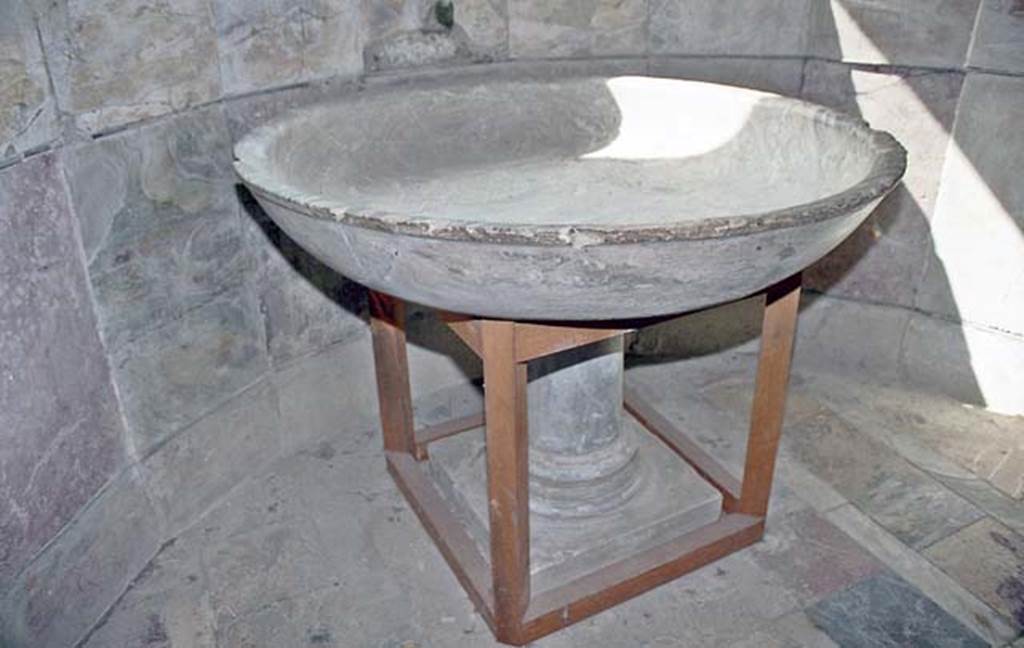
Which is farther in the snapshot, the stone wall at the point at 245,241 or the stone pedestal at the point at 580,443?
the stone pedestal at the point at 580,443

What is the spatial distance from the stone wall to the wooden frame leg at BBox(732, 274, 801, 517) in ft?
2.57

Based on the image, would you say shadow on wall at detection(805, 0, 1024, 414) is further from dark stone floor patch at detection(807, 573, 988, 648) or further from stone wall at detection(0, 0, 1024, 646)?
dark stone floor patch at detection(807, 573, 988, 648)

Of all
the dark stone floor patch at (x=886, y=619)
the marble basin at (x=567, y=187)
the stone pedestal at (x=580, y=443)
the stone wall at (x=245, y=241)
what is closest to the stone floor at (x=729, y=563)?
the dark stone floor patch at (x=886, y=619)

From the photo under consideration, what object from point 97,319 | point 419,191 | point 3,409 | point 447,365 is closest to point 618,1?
point 419,191

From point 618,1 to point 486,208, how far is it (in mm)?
907

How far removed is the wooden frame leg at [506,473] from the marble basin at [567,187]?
147 mm

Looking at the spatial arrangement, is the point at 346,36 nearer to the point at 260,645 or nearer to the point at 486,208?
the point at 486,208

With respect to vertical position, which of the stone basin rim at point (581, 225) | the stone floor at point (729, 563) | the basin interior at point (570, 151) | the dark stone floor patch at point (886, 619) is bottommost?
the stone floor at point (729, 563)

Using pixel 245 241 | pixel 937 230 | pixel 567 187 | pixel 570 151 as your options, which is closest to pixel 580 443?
pixel 567 187

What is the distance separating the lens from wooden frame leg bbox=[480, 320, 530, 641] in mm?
1275

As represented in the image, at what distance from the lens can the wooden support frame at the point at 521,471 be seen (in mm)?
1300

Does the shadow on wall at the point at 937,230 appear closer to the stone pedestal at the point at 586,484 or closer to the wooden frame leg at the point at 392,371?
the stone pedestal at the point at 586,484

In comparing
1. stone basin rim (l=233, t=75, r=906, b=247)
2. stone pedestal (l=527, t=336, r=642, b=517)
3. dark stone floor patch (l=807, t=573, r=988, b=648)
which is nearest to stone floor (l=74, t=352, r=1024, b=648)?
dark stone floor patch (l=807, t=573, r=988, b=648)

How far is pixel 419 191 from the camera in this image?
5.41ft
